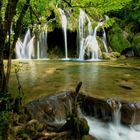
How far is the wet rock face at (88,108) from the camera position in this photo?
27.3 feet

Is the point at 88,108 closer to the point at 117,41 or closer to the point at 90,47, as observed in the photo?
the point at 90,47

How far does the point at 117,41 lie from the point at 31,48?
730cm

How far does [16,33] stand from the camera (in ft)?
22.2

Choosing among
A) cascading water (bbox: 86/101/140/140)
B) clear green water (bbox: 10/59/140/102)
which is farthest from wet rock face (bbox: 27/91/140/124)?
clear green water (bbox: 10/59/140/102)

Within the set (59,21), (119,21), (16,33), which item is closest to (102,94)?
(16,33)

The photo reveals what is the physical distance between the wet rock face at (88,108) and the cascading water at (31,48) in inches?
555

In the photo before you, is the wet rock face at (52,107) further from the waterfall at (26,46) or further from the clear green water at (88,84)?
the waterfall at (26,46)

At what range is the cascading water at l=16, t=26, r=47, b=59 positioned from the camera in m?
22.8

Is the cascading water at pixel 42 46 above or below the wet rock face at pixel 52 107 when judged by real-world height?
above

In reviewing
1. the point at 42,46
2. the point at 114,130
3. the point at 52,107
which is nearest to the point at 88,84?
the point at 52,107

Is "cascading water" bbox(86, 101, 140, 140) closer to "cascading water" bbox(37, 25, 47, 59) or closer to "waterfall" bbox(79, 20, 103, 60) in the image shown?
"waterfall" bbox(79, 20, 103, 60)

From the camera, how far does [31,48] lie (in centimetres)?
2320

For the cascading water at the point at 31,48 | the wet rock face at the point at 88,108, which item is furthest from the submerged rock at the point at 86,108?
the cascading water at the point at 31,48

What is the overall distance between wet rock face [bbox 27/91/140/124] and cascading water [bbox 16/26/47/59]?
14089mm
